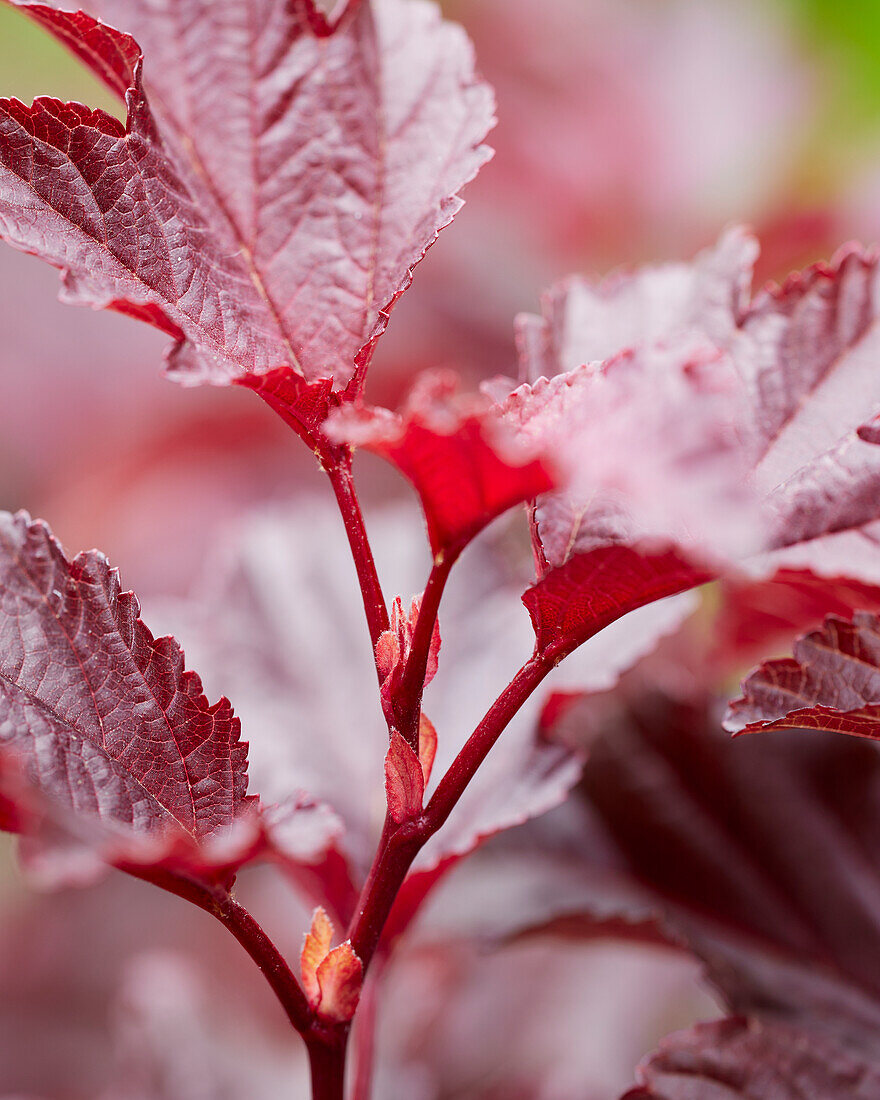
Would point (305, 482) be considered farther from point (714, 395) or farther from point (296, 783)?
point (714, 395)

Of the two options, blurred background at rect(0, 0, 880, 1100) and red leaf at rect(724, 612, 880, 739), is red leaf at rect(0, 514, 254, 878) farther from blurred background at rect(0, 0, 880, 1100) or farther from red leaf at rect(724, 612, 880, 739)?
blurred background at rect(0, 0, 880, 1100)

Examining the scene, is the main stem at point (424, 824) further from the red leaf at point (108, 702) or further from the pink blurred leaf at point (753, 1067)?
the pink blurred leaf at point (753, 1067)

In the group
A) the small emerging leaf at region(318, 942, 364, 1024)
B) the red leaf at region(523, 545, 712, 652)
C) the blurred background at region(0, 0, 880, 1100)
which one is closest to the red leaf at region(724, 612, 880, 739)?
the red leaf at region(523, 545, 712, 652)

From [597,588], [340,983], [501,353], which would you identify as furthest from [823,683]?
[501,353]

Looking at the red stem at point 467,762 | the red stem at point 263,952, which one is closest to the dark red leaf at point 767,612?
the red stem at point 467,762

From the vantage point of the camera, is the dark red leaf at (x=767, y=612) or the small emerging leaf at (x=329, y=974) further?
the dark red leaf at (x=767, y=612)

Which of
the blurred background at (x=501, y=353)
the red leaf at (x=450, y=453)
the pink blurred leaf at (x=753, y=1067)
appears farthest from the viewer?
the blurred background at (x=501, y=353)

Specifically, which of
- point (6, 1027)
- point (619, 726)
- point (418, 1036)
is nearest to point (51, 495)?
point (6, 1027)
